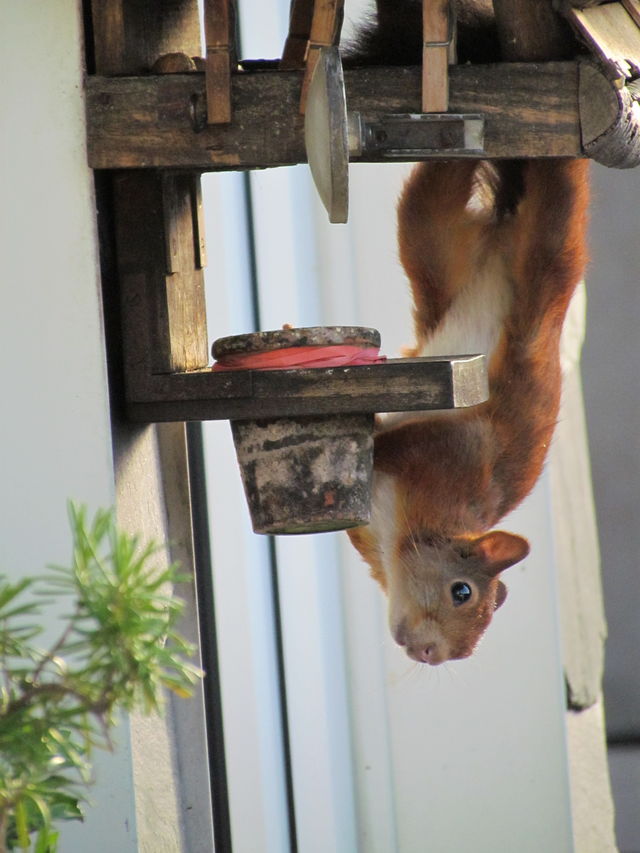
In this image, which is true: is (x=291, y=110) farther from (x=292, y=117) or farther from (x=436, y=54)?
(x=436, y=54)

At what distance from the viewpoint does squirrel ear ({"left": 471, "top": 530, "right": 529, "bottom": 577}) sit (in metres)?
1.64

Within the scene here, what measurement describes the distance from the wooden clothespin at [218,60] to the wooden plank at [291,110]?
0.01 meters

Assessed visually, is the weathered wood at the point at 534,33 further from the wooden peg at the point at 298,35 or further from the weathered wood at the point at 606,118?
the wooden peg at the point at 298,35

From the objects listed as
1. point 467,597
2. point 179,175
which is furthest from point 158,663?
point 467,597

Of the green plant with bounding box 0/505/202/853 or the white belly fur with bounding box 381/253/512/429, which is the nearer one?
the green plant with bounding box 0/505/202/853

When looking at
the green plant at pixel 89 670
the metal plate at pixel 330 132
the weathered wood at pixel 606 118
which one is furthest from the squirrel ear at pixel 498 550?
the green plant at pixel 89 670

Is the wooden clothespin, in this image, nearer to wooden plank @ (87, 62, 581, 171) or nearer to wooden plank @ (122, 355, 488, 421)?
wooden plank @ (87, 62, 581, 171)

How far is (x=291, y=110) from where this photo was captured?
1.15 meters

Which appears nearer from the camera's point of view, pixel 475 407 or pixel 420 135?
pixel 420 135

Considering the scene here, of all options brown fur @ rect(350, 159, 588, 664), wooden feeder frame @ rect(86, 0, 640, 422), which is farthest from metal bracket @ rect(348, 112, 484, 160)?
brown fur @ rect(350, 159, 588, 664)

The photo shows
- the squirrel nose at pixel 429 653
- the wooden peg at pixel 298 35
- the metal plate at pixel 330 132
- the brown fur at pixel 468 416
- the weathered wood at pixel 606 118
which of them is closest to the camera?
the metal plate at pixel 330 132

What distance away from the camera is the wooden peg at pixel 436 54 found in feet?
3.67

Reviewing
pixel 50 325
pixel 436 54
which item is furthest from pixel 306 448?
pixel 436 54

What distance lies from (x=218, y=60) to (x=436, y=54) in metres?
0.20
